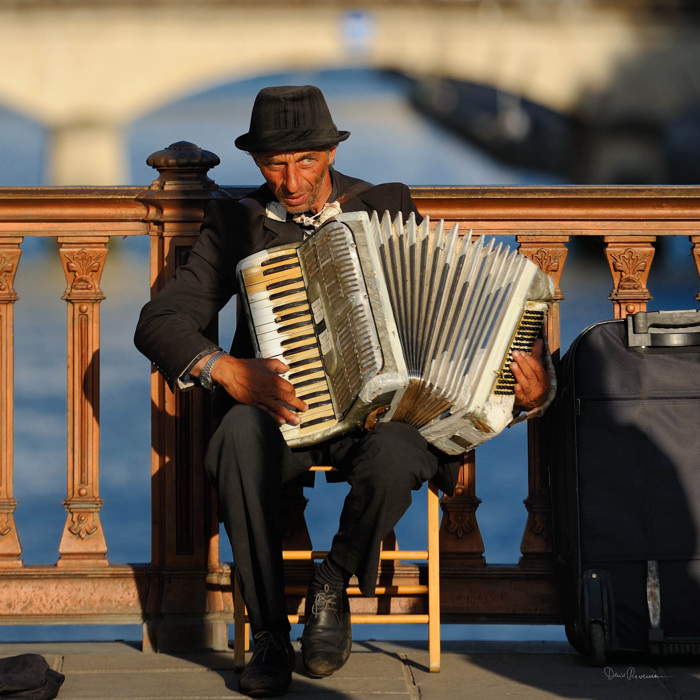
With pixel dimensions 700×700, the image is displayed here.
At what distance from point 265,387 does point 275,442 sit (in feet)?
0.43

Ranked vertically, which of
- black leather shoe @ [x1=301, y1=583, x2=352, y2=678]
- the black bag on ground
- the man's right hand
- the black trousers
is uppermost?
the man's right hand

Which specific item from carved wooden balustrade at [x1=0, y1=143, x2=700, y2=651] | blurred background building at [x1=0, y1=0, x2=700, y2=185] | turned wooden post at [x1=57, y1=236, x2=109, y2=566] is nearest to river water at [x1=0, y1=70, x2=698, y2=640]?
carved wooden balustrade at [x1=0, y1=143, x2=700, y2=651]

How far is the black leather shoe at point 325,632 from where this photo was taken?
2859 mm

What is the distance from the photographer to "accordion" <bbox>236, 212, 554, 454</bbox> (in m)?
2.80

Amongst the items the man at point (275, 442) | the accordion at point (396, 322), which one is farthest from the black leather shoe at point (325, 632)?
the accordion at point (396, 322)

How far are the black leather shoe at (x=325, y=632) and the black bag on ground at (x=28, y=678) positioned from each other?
0.54m

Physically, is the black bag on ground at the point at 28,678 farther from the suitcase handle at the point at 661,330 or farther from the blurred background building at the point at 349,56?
the blurred background building at the point at 349,56

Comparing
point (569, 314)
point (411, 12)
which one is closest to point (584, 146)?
point (411, 12)

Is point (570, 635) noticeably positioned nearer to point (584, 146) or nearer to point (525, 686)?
point (525, 686)

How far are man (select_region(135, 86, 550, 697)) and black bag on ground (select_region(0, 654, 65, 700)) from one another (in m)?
0.40

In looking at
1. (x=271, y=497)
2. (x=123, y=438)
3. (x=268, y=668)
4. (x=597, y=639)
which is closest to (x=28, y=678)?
(x=268, y=668)

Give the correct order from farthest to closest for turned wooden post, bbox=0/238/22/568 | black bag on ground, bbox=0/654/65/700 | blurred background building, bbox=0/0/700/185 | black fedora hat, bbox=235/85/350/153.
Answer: blurred background building, bbox=0/0/700/185
turned wooden post, bbox=0/238/22/568
black fedora hat, bbox=235/85/350/153
black bag on ground, bbox=0/654/65/700

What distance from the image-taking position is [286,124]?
3062 mm

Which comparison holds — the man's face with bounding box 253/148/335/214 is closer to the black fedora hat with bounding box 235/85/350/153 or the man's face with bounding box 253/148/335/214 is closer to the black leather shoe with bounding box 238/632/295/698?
the black fedora hat with bounding box 235/85/350/153
